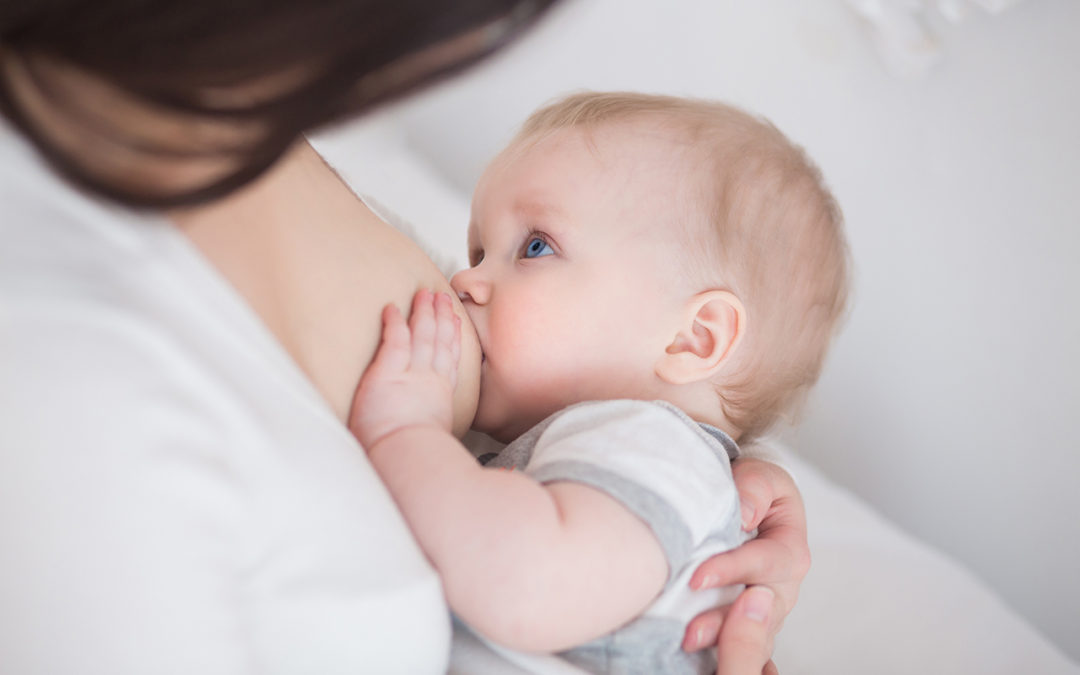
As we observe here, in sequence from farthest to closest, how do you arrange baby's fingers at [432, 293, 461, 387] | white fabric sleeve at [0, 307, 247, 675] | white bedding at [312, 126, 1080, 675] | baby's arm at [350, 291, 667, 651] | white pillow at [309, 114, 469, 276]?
1. white pillow at [309, 114, 469, 276]
2. white bedding at [312, 126, 1080, 675]
3. baby's fingers at [432, 293, 461, 387]
4. baby's arm at [350, 291, 667, 651]
5. white fabric sleeve at [0, 307, 247, 675]

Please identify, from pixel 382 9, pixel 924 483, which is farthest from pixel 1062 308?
pixel 382 9

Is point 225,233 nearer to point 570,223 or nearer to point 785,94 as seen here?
point 570,223

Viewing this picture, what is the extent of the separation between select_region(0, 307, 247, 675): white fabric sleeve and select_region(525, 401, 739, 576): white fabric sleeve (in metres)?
0.32

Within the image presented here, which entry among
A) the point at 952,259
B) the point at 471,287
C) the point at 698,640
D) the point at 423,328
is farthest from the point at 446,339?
the point at 952,259

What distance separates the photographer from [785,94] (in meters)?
1.73

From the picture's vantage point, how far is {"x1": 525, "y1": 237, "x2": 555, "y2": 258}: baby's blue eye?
3.08 ft

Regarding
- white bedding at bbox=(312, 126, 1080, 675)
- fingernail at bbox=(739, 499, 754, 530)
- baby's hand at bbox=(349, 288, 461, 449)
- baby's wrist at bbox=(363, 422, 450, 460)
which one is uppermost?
baby's hand at bbox=(349, 288, 461, 449)

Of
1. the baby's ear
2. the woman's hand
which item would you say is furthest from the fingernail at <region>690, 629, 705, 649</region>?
the baby's ear

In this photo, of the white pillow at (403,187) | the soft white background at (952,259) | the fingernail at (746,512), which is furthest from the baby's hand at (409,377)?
the white pillow at (403,187)

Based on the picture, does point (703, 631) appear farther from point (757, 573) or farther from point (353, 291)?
point (353, 291)

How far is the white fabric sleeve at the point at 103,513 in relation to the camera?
0.44 metres

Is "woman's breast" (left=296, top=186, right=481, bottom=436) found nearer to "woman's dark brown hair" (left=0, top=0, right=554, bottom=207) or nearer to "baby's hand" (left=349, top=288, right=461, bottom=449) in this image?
"baby's hand" (left=349, top=288, right=461, bottom=449)

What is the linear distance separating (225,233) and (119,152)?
0.34 feet

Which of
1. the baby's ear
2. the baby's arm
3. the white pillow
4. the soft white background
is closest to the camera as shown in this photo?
the baby's arm
